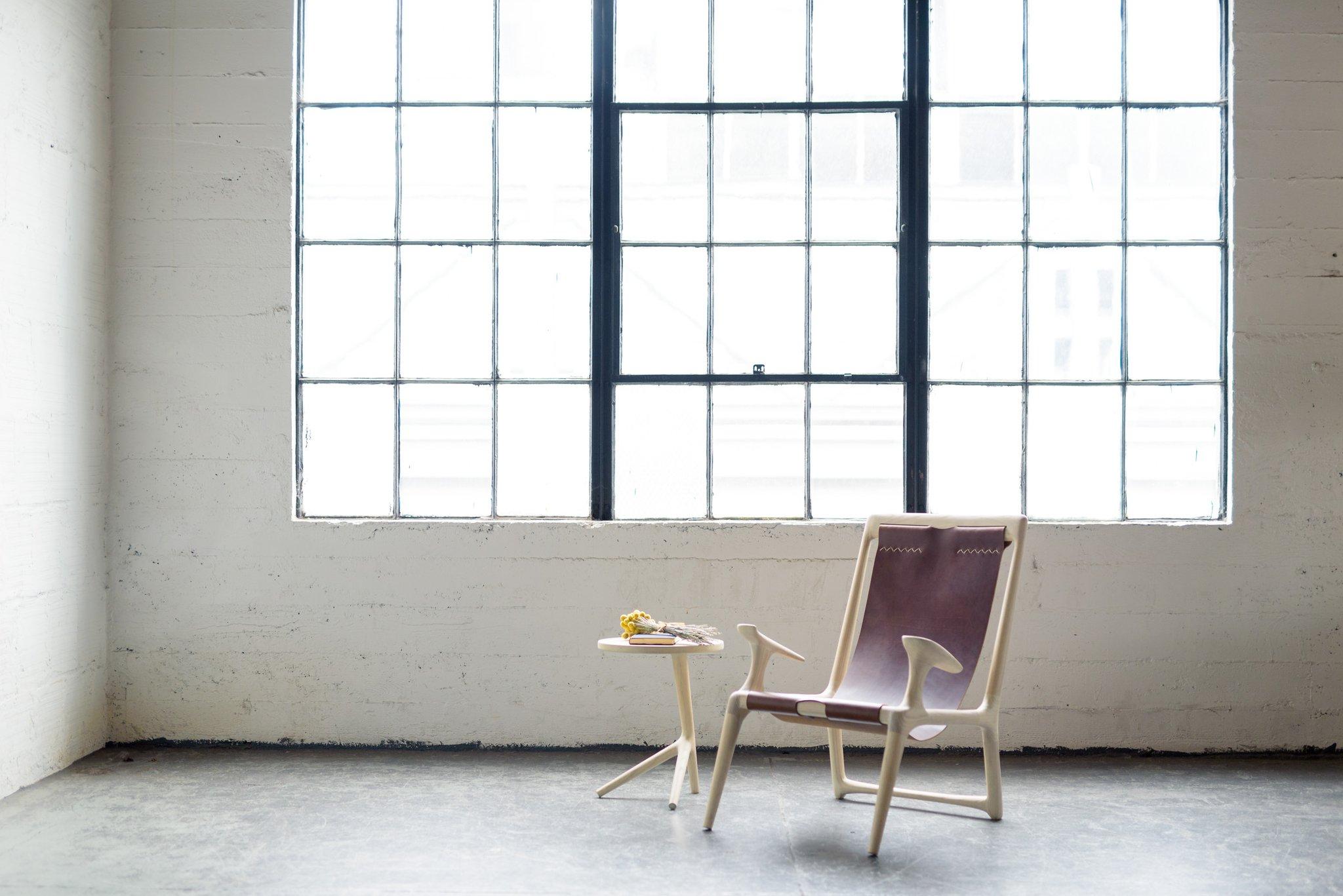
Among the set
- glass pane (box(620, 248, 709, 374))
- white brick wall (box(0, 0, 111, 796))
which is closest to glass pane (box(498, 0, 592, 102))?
glass pane (box(620, 248, 709, 374))

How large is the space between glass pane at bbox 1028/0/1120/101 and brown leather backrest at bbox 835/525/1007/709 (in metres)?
1.74

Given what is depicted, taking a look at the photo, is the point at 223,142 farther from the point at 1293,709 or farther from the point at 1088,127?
the point at 1293,709

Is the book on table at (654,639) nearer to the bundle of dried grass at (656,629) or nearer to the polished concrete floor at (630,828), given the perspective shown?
the bundle of dried grass at (656,629)

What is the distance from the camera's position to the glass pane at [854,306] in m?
4.52

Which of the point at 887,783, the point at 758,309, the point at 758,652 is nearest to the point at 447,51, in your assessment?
the point at 758,309

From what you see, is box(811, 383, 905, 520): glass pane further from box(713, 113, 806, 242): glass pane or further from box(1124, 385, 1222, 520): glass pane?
box(1124, 385, 1222, 520): glass pane

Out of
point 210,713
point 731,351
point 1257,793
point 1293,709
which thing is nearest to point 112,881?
point 210,713

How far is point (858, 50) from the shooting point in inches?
178

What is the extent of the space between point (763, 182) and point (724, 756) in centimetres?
234

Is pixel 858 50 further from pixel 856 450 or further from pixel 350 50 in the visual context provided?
pixel 350 50

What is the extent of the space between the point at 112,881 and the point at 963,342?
346 cm

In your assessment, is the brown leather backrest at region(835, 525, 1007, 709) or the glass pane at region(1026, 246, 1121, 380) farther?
the glass pane at region(1026, 246, 1121, 380)

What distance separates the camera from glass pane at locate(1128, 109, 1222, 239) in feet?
14.8

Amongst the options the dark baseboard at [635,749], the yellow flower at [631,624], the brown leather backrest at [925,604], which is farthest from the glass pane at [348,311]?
the brown leather backrest at [925,604]
